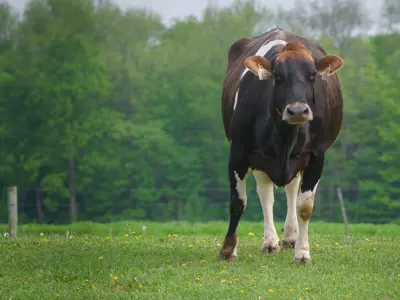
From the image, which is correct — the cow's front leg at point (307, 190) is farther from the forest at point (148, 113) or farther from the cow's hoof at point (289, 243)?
the forest at point (148, 113)

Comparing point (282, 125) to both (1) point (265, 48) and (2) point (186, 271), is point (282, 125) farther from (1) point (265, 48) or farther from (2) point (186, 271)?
(2) point (186, 271)

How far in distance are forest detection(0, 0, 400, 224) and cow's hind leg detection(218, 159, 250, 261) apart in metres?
37.3

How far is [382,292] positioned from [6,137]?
4691 cm

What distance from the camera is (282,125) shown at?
941cm

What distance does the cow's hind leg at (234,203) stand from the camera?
9.73 m

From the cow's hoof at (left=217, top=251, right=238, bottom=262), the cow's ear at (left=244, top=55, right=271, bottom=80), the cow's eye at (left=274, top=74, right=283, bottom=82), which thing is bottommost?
the cow's hoof at (left=217, top=251, right=238, bottom=262)

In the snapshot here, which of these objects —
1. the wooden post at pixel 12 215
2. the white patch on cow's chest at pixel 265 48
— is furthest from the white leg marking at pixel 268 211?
the wooden post at pixel 12 215

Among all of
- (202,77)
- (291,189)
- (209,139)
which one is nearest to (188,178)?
(209,139)

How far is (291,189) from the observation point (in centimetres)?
1105

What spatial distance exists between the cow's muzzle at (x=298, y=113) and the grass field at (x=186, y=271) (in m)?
1.48

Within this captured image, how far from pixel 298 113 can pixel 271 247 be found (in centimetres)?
230

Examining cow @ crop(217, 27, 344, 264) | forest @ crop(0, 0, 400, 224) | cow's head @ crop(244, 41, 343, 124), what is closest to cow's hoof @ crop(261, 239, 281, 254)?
cow @ crop(217, 27, 344, 264)

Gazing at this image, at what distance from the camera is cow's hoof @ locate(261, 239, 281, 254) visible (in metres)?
10.4

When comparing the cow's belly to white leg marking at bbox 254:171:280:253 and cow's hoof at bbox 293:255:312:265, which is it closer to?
cow's hoof at bbox 293:255:312:265
